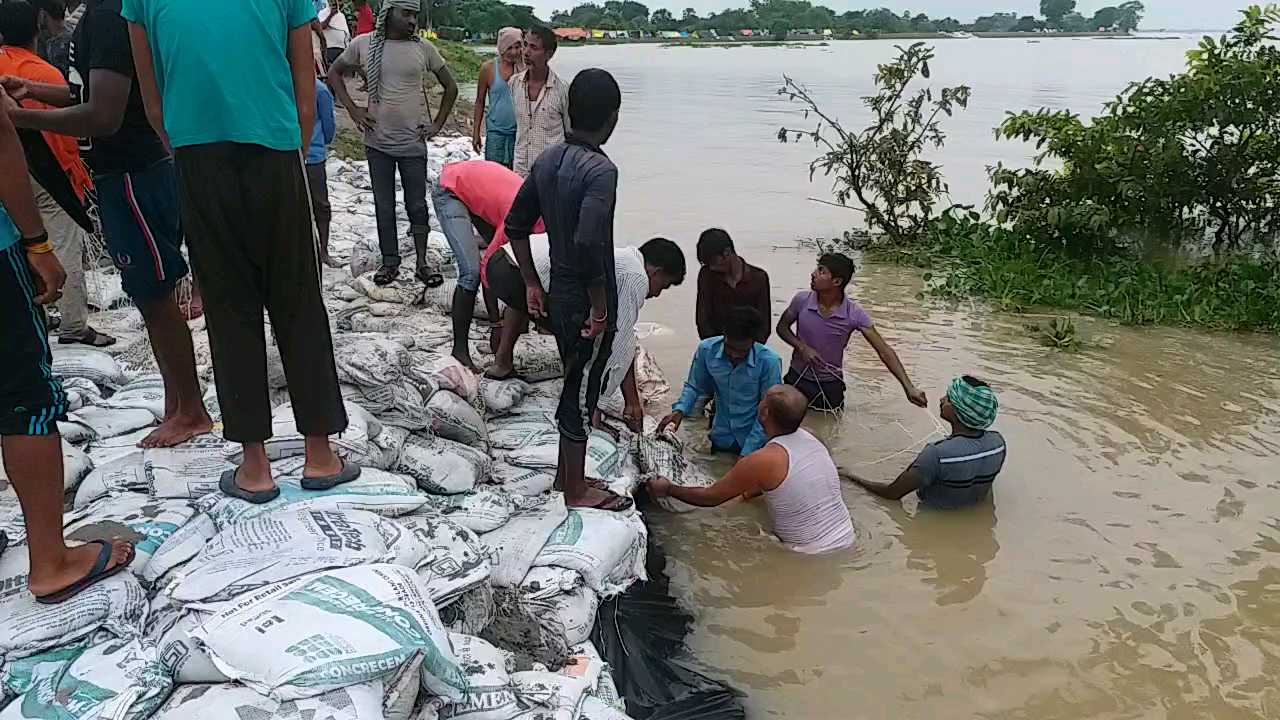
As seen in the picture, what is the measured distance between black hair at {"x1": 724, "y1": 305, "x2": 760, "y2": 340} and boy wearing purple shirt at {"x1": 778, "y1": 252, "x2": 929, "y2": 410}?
535mm

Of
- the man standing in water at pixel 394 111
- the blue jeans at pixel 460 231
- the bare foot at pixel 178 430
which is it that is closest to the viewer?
the bare foot at pixel 178 430

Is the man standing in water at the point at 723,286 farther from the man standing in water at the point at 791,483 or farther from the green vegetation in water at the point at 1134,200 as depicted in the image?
the green vegetation in water at the point at 1134,200

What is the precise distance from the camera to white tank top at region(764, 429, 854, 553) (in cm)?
350

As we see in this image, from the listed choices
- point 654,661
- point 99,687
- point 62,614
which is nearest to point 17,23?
→ point 62,614

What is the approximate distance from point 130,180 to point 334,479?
108 centimetres

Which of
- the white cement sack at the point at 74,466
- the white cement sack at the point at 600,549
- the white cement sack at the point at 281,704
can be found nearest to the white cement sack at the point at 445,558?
the white cement sack at the point at 600,549

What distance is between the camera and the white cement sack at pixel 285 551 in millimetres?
2217

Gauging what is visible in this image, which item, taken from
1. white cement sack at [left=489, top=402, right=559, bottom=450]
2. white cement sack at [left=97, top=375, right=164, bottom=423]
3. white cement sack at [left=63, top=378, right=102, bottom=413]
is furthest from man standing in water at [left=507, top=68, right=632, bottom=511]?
white cement sack at [left=63, top=378, right=102, bottom=413]

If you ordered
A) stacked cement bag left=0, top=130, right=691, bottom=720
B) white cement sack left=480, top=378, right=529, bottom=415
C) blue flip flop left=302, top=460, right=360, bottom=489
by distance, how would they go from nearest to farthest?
stacked cement bag left=0, top=130, right=691, bottom=720
blue flip flop left=302, top=460, right=360, bottom=489
white cement sack left=480, top=378, right=529, bottom=415

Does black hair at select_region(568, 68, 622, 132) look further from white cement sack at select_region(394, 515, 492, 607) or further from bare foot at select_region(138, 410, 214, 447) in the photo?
bare foot at select_region(138, 410, 214, 447)

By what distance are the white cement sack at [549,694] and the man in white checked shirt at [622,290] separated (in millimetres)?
1140

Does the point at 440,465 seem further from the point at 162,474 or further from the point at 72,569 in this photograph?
the point at 72,569

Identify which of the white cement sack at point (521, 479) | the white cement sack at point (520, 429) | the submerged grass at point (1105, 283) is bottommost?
the submerged grass at point (1105, 283)

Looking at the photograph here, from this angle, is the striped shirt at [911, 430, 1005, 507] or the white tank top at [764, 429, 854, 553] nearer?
the white tank top at [764, 429, 854, 553]
